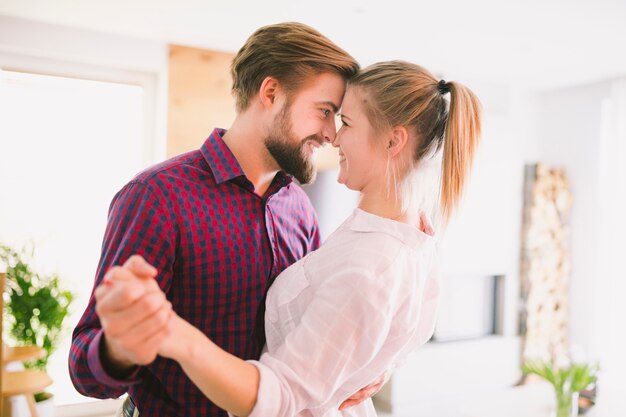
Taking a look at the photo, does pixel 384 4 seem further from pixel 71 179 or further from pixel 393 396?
pixel 393 396

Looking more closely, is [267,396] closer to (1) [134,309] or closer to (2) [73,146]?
(1) [134,309]

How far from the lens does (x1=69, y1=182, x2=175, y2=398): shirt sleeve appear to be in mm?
944

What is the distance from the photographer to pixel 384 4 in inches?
110

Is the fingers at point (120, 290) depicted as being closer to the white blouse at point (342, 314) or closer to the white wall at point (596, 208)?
the white blouse at point (342, 314)

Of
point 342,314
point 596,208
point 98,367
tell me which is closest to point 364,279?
point 342,314

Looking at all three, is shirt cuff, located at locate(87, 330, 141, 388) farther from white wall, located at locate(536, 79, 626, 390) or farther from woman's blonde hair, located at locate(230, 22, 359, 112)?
white wall, located at locate(536, 79, 626, 390)

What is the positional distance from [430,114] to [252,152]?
1.48 feet

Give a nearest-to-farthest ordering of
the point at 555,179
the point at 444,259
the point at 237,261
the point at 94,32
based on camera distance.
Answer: the point at 237,261, the point at 94,32, the point at 444,259, the point at 555,179

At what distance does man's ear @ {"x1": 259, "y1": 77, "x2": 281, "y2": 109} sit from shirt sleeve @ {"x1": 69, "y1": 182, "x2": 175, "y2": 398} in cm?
40

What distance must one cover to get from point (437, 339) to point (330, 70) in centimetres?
332

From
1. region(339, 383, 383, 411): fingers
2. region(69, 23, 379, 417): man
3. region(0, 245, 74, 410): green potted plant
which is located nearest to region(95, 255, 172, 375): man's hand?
region(69, 23, 379, 417): man

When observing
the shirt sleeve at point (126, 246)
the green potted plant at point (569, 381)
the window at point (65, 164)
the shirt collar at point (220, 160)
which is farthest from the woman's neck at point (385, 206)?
the window at point (65, 164)

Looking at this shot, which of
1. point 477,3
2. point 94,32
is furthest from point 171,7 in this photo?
point 477,3

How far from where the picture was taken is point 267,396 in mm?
812
